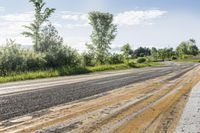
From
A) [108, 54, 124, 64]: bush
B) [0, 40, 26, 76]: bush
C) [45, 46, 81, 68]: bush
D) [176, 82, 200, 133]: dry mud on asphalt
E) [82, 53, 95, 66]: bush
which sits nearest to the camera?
[176, 82, 200, 133]: dry mud on asphalt

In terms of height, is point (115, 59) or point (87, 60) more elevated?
point (87, 60)

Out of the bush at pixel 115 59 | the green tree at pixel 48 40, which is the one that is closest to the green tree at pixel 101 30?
the bush at pixel 115 59

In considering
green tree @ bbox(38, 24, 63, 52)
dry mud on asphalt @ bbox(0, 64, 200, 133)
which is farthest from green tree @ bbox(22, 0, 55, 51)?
dry mud on asphalt @ bbox(0, 64, 200, 133)

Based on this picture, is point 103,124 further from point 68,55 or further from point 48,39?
point 48,39

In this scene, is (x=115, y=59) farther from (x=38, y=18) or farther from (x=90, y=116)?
(x=90, y=116)

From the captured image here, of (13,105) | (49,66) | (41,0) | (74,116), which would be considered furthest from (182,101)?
(41,0)

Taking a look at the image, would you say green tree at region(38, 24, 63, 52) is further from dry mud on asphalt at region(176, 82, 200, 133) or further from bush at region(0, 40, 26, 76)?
dry mud on asphalt at region(176, 82, 200, 133)

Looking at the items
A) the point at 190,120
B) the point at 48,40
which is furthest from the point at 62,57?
the point at 190,120

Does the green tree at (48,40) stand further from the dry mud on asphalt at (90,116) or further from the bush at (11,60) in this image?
the dry mud on asphalt at (90,116)

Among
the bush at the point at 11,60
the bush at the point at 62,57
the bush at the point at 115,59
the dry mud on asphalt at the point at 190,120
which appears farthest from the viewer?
the bush at the point at 115,59

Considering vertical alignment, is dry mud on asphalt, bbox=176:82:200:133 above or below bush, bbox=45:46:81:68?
below

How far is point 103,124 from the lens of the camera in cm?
761

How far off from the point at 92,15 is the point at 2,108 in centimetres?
8445

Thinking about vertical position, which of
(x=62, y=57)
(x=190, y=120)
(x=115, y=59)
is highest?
(x=62, y=57)
